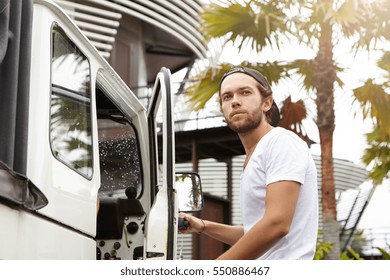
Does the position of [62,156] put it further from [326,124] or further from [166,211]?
[326,124]

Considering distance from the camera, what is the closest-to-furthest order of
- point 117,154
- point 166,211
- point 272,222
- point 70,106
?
point 272,222, point 70,106, point 166,211, point 117,154

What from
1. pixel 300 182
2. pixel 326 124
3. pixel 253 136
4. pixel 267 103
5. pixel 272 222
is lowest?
pixel 272 222

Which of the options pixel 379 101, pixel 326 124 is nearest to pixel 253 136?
pixel 326 124

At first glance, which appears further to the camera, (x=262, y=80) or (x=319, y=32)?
(x=319, y=32)

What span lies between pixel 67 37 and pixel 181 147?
9.61m

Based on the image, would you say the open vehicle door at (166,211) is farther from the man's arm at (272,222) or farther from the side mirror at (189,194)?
the man's arm at (272,222)

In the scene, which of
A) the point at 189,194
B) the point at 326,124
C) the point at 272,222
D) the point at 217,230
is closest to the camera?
the point at 272,222

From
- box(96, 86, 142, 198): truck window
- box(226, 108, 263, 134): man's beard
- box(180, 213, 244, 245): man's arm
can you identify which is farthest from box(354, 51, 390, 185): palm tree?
box(226, 108, 263, 134): man's beard

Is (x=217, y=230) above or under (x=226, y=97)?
under

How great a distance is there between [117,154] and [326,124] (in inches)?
173

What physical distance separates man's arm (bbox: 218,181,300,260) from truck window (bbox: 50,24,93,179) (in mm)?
593

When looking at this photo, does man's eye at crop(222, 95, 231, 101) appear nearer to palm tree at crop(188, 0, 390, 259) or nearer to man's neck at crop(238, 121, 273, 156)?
man's neck at crop(238, 121, 273, 156)

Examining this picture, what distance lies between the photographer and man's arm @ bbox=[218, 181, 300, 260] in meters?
1.81

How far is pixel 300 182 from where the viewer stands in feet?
6.10
